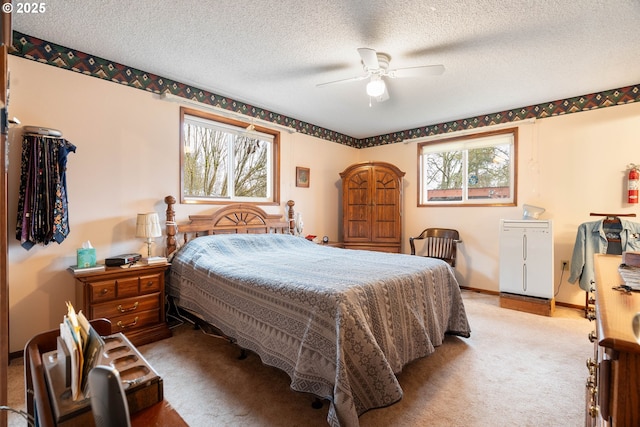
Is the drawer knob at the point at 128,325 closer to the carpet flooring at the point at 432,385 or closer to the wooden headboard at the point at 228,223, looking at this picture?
the carpet flooring at the point at 432,385

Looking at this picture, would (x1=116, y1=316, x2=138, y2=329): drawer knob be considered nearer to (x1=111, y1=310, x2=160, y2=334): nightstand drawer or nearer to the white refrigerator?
(x1=111, y1=310, x2=160, y2=334): nightstand drawer

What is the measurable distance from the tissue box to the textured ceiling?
176 centimetres

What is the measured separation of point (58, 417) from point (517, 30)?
3.18 metres

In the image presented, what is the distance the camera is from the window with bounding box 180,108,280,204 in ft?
11.3

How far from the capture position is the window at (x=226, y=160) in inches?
136

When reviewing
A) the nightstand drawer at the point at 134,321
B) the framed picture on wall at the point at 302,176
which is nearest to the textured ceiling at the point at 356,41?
the framed picture on wall at the point at 302,176

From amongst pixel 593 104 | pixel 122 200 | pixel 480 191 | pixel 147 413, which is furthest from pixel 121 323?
pixel 593 104

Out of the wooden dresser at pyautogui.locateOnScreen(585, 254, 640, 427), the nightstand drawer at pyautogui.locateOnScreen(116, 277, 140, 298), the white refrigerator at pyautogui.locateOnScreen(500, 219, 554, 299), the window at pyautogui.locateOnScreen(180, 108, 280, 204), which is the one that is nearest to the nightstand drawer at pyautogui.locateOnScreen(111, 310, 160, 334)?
the nightstand drawer at pyautogui.locateOnScreen(116, 277, 140, 298)

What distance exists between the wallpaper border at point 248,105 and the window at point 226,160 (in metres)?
0.22

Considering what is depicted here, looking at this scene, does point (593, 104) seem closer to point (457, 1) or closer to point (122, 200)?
point (457, 1)

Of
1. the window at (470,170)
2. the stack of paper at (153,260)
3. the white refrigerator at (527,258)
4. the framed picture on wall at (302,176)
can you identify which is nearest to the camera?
the stack of paper at (153,260)

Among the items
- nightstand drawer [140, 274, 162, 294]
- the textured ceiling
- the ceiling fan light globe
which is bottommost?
nightstand drawer [140, 274, 162, 294]

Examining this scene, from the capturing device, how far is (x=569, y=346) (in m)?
2.54

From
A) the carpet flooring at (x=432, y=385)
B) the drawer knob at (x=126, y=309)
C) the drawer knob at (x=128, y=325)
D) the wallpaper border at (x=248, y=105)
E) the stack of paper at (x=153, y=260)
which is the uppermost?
the wallpaper border at (x=248, y=105)
